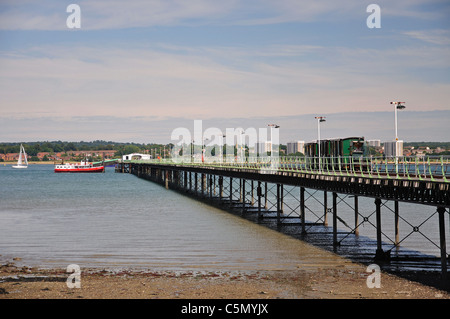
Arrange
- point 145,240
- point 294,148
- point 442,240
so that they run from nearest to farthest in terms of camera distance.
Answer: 1. point 442,240
2. point 145,240
3. point 294,148

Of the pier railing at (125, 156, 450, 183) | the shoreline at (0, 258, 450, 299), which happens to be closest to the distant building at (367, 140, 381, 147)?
the pier railing at (125, 156, 450, 183)

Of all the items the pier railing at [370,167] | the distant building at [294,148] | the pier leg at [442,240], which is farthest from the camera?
the distant building at [294,148]

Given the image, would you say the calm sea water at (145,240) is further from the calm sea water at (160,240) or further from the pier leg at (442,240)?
the pier leg at (442,240)

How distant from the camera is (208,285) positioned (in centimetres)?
2478

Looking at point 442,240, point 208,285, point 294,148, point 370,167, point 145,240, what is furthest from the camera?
point 294,148

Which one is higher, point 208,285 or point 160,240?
point 208,285

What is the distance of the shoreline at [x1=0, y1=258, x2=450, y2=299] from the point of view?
75.4ft

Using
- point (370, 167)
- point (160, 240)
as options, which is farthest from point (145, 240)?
point (370, 167)

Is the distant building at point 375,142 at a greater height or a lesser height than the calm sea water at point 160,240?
greater

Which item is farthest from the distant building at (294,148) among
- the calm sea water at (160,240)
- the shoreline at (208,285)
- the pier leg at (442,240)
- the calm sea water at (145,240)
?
the pier leg at (442,240)

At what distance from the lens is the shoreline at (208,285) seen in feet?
75.4

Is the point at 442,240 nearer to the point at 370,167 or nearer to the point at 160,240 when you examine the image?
the point at 370,167
